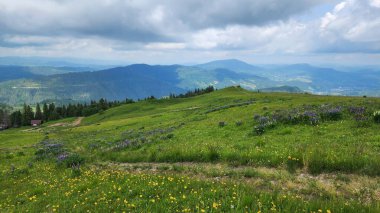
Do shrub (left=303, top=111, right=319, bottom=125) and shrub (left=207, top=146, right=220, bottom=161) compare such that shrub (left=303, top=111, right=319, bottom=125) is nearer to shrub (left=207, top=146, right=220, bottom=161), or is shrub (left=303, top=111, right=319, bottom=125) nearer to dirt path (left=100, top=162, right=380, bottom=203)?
shrub (left=207, top=146, right=220, bottom=161)

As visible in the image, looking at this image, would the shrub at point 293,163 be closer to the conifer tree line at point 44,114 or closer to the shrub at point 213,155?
the shrub at point 213,155

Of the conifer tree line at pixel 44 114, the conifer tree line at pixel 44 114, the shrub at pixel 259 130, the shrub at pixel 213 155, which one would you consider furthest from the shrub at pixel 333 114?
the conifer tree line at pixel 44 114

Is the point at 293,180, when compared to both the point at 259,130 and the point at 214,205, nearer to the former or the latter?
the point at 214,205

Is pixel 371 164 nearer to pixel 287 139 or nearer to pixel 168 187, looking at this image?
pixel 287 139

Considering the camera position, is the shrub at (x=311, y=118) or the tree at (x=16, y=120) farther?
the tree at (x=16, y=120)

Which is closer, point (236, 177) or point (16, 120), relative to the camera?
point (236, 177)

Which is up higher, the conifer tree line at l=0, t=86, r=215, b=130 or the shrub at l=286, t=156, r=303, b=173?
the shrub at l=286, t=156, r=303, b=173

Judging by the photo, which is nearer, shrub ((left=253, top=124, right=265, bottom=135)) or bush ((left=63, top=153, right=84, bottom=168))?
bush ((left=63, top=153, right=84, bottom=168))

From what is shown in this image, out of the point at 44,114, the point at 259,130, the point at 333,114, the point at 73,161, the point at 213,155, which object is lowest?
the point at 44,114

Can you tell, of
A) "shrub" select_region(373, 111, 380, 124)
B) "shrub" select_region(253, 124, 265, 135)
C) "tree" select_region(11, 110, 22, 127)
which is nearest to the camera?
"shrub" select_region(373, 111, 380, 124)

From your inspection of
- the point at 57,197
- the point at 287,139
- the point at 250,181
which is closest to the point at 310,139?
the point at 287,139

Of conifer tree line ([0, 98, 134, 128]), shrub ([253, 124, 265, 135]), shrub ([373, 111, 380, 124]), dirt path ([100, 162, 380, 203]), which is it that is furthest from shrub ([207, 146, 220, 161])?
conifer tree line ([0, 98, 134, 128])

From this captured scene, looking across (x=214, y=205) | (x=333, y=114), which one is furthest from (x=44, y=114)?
(x=214, y=205)

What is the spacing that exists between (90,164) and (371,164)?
611 inches
